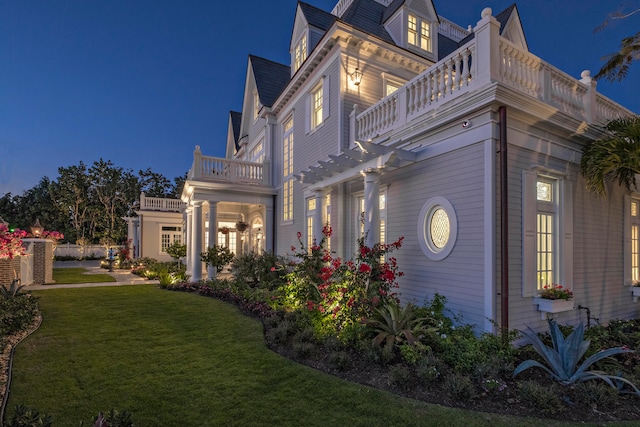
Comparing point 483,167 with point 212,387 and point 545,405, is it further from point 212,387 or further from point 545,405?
point 212,387

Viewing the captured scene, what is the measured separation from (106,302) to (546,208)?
1089 centimetres

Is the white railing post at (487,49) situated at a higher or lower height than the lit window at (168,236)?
higher

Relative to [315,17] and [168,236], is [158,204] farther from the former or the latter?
[315,17]

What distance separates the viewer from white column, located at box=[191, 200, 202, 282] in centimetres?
1237

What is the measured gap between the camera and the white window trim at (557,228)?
5.38 metres

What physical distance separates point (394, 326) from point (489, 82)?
3959 millimetres

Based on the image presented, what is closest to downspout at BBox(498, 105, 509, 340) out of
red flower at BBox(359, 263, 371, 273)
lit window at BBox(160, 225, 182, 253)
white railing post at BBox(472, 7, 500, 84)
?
white railing post at BBox(472, 7, 500, 84)

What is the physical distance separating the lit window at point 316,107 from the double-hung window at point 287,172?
7.03ft

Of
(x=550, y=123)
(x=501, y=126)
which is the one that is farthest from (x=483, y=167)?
(x=550, y=123)

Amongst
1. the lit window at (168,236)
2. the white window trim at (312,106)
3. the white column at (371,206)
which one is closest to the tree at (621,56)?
the white column at (371,206)

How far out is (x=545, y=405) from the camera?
3.43 m

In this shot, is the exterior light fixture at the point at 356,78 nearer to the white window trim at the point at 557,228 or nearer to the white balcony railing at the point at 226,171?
the white window trim at the point at 557,228

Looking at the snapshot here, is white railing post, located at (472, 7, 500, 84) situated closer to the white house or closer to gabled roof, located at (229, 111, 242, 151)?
the white house

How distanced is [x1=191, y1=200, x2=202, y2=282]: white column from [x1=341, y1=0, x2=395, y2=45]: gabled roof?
8.14 m
